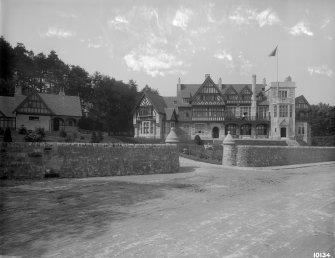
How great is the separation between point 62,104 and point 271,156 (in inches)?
1429

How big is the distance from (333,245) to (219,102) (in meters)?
45.2

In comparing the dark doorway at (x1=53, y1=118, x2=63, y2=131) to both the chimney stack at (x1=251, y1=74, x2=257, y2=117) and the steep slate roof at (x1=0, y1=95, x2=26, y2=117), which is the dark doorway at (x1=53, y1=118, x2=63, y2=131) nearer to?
the steep slate roof at (x1=0, y1=95, x2=26, y2=117)

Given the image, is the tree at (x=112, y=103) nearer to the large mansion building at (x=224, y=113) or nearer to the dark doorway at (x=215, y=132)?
the large mansion building at (x=224, y=113)

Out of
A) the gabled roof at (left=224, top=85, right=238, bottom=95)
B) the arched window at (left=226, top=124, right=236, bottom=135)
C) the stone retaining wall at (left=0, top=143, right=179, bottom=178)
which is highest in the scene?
the gabled roof at (left=224, top=85, right=238, bottom=95)

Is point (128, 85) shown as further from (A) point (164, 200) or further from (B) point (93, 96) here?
(A) point (164, 200)

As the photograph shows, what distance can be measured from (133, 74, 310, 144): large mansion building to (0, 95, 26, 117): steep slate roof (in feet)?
63.4

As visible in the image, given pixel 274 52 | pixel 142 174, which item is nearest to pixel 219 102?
pixel 274 52

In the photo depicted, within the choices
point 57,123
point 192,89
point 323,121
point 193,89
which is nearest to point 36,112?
point 57,123

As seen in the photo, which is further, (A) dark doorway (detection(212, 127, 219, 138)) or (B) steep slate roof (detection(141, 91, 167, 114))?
(A) dark doorway (detection(212, 127, 219, 138))

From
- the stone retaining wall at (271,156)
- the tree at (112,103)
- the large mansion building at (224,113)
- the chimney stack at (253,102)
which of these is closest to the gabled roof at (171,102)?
the large mansion building at (224,113)

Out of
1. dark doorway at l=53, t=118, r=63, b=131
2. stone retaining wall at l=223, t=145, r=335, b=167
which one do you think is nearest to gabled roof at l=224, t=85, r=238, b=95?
stone retaining wall at l=223, t=145, r=335, b=167

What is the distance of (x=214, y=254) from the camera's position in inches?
223

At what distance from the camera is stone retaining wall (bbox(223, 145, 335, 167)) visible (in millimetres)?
24828

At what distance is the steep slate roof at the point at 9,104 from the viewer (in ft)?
142
